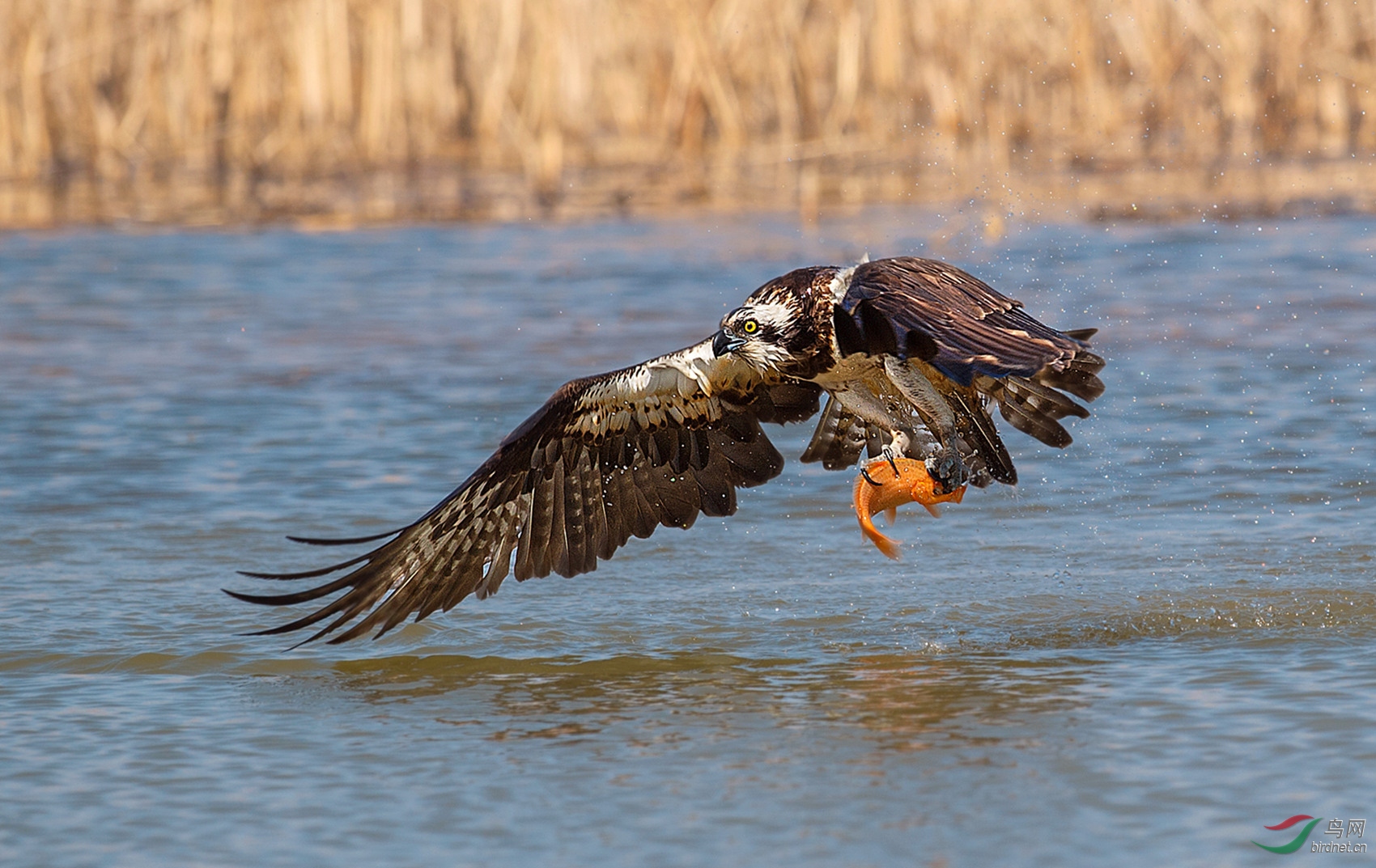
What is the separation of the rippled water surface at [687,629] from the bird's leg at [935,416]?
1.63 ft

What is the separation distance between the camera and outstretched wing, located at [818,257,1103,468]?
4.66 metres

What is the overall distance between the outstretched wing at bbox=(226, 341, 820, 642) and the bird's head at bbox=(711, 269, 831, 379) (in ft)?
0.70

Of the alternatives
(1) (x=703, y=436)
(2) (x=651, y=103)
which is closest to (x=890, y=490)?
(1) (x=703, y=436)

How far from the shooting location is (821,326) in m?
5.48

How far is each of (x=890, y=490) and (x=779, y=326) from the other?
590 mm

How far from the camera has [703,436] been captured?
6012 mm

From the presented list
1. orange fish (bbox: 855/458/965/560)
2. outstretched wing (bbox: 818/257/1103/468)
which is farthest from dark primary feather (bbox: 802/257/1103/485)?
orange fish (bbox: 855/458/965/560)

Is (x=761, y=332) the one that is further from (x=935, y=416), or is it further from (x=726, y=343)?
(x=935, y=416)

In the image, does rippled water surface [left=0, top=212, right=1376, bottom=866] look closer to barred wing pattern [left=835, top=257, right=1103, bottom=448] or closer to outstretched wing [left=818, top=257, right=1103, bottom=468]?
outstretched wing [left=818, top=257, right=1103, bottom=468]

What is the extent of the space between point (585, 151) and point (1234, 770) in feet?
42.5

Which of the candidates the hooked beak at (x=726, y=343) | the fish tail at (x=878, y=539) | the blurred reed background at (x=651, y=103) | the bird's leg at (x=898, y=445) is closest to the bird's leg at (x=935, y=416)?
the bird's leg at (x=898, y=445)

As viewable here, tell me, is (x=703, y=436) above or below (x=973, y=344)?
below

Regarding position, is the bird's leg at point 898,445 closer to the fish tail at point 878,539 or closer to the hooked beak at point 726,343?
the fish tail at point 878,539

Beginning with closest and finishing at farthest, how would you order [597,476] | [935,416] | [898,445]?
[935,416], [898,445], [597,476]
